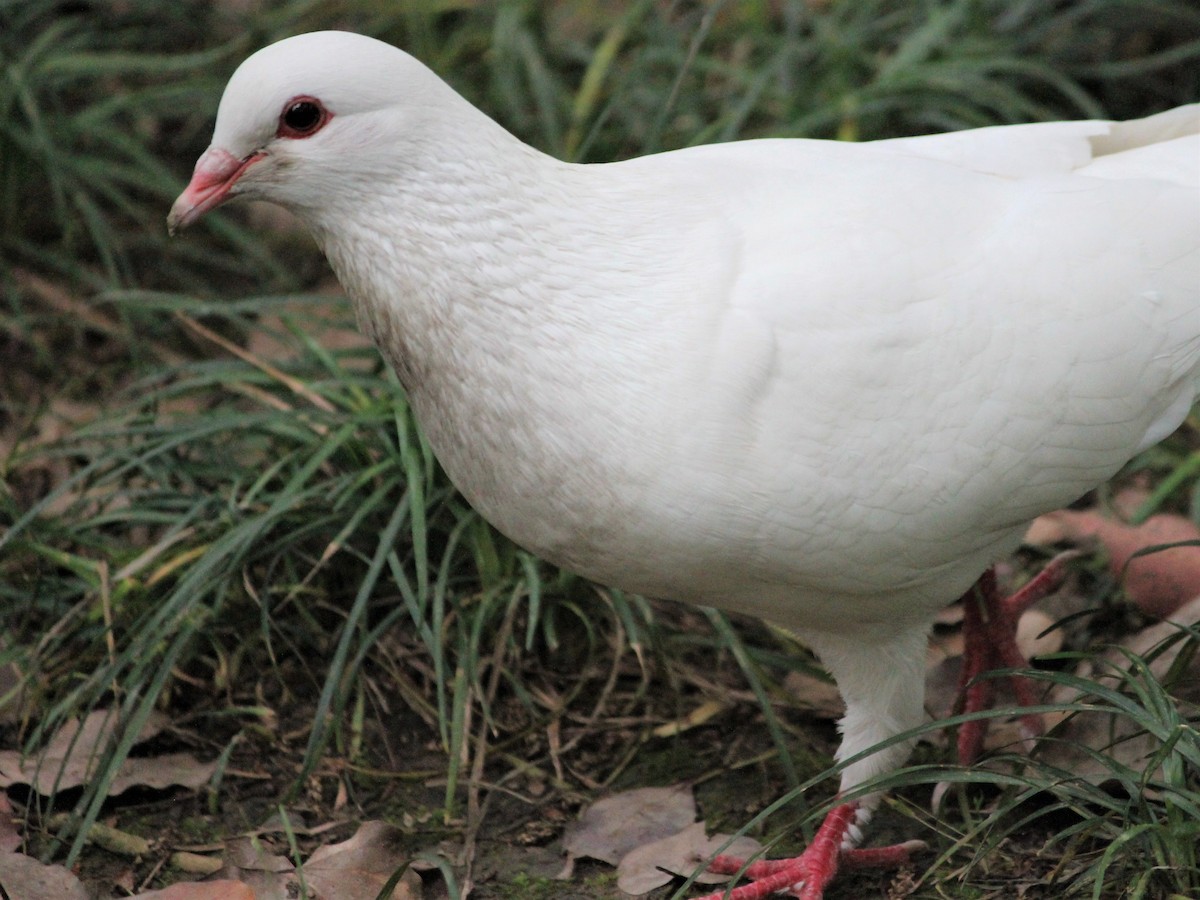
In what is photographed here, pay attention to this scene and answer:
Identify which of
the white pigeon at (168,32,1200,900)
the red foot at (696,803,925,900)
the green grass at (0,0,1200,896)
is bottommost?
the red foot at (696,803,925,900)

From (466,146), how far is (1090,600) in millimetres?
2298

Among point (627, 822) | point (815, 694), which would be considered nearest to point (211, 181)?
point (627, 822)

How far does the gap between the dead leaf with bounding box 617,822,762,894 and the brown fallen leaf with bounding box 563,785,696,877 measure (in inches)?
1.1

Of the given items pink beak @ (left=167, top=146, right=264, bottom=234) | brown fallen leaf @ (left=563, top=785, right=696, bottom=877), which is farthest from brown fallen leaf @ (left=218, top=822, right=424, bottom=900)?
pink beak @ (left=167, top=146, right=264, bottom=234)

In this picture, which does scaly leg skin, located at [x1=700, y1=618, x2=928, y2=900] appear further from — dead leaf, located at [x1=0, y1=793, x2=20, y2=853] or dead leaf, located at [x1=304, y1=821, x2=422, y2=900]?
dead leaf, located at [x1=0, y1=793, x2=20, y2=853]

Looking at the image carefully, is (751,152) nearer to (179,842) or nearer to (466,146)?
(466,146)

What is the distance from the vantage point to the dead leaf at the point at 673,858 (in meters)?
3.23

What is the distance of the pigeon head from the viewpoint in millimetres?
2613

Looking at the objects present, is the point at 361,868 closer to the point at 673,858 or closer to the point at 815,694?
the point at 673,858

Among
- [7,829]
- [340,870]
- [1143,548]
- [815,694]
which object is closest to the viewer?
[340,870]

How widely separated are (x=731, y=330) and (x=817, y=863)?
4.07ft

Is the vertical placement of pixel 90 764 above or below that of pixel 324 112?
below

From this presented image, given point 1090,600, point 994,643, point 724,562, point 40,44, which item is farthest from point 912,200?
point 40,44

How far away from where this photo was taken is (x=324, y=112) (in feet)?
8.68
